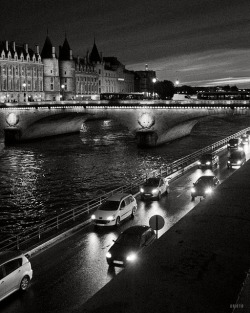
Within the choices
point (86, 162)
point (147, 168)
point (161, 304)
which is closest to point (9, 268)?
point (161, 304)

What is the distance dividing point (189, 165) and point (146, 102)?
115 feet

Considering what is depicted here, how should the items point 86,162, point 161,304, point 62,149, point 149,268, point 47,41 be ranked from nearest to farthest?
1. point 161,304
2. point 149,268
3. point 86,162
4. point 62,149
5. point 47,41

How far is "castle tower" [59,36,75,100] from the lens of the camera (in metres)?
123

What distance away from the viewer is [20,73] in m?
111

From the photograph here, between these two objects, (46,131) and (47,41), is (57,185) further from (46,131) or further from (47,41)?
(47,41)

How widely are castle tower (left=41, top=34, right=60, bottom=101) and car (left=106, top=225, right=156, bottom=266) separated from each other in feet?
345

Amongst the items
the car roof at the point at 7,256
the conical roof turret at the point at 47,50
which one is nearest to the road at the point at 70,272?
the car roof at the point at 7,256

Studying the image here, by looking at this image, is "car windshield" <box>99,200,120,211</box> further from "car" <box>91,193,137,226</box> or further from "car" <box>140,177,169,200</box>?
"car" <box>140,177,169,200</box>

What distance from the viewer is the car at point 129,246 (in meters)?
13.7

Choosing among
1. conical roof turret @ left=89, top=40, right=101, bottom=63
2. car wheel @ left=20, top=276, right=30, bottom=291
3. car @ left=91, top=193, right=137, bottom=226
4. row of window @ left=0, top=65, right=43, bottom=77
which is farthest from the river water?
conical roof turret @ left=89, top=40, right=101, bottom=63

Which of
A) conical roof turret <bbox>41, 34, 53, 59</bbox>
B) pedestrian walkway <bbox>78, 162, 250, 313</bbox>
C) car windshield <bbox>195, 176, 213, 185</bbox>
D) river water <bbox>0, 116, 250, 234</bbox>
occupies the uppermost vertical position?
conical roof turret <bbox>41, 34, 53, 59</bbox>

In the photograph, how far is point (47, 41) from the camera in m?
118

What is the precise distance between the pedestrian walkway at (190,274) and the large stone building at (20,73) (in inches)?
3803

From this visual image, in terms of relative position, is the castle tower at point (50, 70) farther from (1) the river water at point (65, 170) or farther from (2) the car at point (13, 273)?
(2) the car at point (13, 273)
